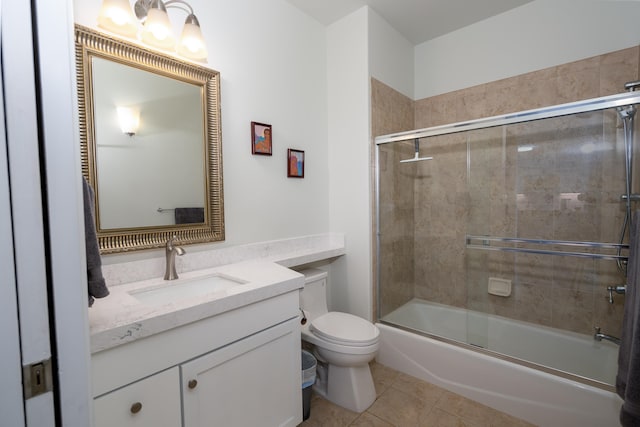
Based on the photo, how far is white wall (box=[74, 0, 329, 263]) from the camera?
172cm

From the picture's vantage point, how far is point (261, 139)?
74.3 inches

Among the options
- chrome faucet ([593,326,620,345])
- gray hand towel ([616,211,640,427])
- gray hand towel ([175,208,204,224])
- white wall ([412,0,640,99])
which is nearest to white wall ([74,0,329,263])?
gray hand towel ([175,208,204,224])

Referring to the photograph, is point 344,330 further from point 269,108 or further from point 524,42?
point 524,42

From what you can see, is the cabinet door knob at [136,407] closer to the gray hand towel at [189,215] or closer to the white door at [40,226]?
the white door at [40,226]

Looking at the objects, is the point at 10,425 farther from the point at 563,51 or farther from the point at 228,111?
the point at 563,51

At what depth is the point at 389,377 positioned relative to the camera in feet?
6.66

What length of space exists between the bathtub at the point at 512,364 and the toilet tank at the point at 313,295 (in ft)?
1.92

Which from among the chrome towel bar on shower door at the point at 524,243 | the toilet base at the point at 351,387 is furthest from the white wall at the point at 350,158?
the chrome towel bar on shower door at the point at 524,243

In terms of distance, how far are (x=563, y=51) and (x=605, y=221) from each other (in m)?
1.24

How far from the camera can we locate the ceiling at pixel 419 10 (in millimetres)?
2100

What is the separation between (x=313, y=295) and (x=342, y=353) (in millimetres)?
431

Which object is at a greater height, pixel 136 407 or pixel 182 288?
pixel 182 288

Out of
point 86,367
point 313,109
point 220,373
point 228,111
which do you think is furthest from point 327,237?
point 86,367

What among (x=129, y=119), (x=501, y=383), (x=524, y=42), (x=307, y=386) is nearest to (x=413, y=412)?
(x=501, y=383)
